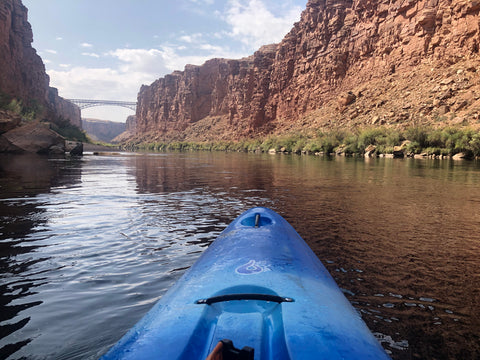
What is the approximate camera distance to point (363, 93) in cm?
5212

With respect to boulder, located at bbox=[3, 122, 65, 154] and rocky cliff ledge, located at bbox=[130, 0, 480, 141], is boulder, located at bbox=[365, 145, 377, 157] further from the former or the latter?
boulder, located at bbox=[3, 122, 65, 154]

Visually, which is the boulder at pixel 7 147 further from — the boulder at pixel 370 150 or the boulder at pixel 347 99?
the boulder at pixel 347 99

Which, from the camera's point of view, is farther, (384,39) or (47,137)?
(384,39)

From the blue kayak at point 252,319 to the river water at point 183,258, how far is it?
2.82 feet

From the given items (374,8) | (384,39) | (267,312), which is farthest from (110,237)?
(374,8)

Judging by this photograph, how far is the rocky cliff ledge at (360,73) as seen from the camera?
39.4 m

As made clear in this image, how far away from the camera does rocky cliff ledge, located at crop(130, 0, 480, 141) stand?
129 feet

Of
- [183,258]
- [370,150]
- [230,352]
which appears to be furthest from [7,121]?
[370,150]

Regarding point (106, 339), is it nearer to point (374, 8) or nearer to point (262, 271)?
point (262, 271)

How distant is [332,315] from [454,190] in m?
10.6

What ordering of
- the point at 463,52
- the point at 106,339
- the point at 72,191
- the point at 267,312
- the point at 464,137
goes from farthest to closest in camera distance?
the point at 463,52 → the point at 464,137 → the point at 72,191 → the point at 106,339 → the point at 267,312

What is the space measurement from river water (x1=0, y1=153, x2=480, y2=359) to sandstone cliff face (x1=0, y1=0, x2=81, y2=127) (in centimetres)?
3937

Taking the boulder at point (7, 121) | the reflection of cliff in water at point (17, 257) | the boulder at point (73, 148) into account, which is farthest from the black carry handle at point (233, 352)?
the boulder at point (73, 148)

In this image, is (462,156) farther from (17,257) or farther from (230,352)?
(230,352)
